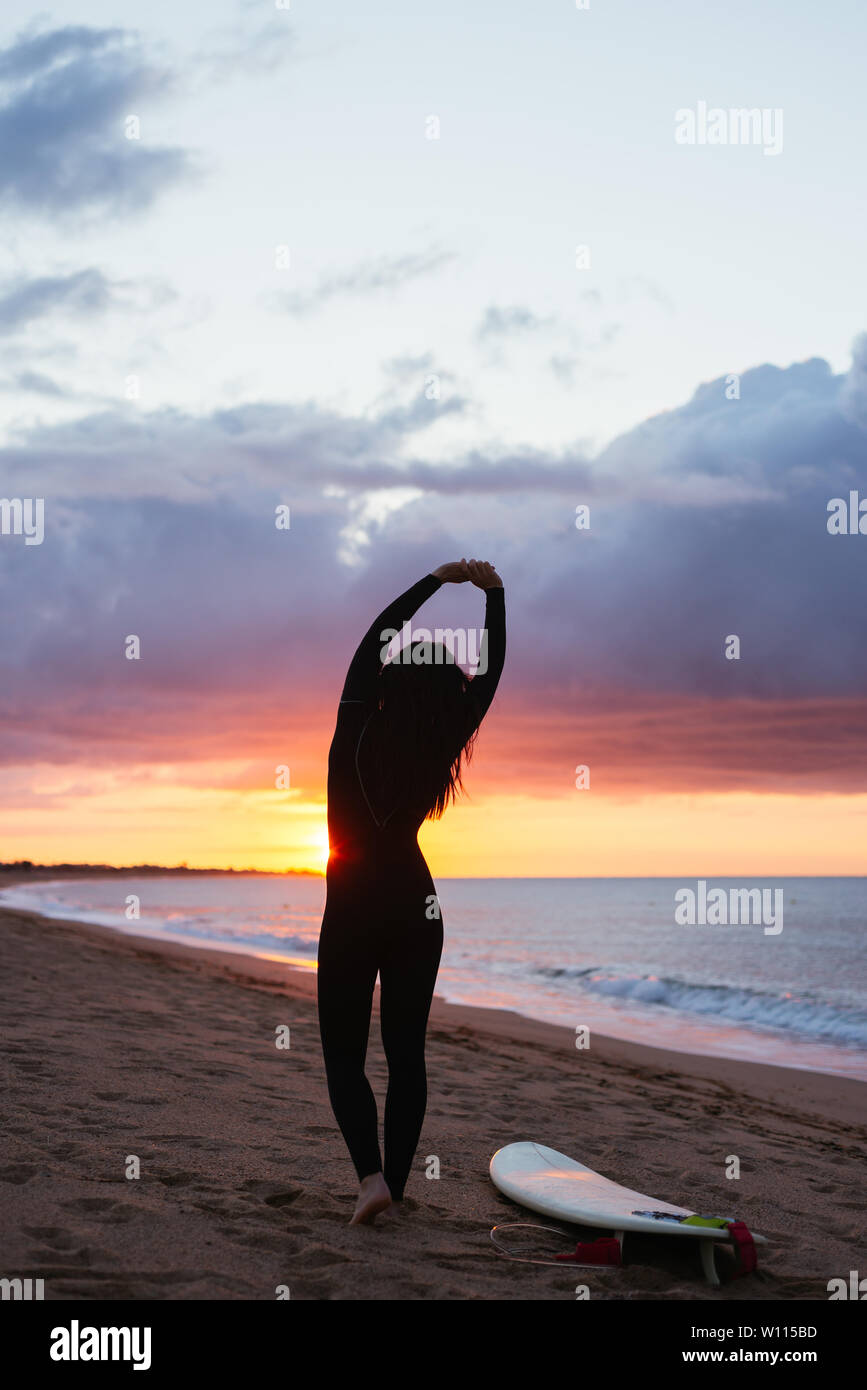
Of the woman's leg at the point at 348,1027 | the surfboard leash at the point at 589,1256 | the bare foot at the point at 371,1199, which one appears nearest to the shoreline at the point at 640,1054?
the surfboard leash at the point at 589,1256

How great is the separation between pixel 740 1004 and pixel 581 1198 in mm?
13876

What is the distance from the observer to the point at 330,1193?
4.07 m

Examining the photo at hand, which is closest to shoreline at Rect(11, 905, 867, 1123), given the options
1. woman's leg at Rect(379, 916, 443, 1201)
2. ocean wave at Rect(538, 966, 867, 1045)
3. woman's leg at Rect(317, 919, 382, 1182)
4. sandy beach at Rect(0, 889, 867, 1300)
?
sandy beach at Rect(0, 889, 867, 1300)

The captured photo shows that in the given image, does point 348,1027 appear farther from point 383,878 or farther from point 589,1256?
point 589,1256

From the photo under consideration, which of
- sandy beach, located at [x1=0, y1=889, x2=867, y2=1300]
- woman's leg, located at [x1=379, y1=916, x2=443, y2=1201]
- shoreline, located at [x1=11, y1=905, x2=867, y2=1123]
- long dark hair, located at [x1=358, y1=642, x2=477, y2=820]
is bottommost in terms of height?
shoreline, located at [x1=11, y1=905, x2=867, y2=1123]

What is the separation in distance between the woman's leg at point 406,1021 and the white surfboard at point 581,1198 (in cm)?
76

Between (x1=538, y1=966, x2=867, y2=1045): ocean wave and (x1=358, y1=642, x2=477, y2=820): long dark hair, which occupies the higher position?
(x1=358, y1=642, x2=477, y2=820): long dark hair

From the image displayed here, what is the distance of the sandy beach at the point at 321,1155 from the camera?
320 centimetres

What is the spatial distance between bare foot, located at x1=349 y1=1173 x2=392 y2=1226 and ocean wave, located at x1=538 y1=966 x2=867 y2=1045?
11.2 meters

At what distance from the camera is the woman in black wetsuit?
3611mm

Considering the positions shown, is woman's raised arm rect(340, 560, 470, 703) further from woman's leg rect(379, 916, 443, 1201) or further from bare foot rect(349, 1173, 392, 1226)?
bare foot rect(349, 1173, 392, 1226)
